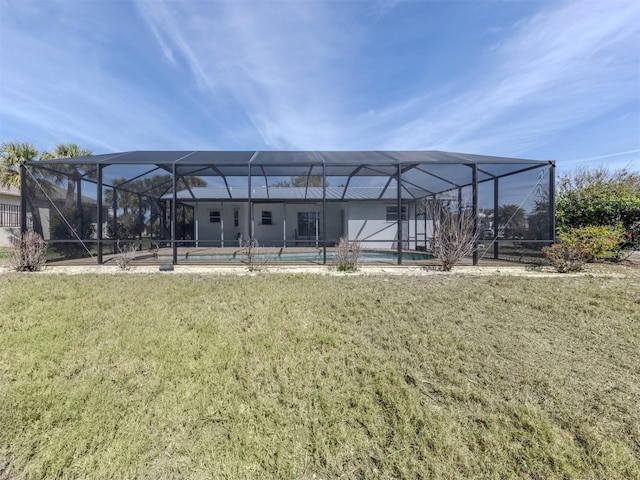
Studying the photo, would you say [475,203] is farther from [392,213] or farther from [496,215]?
[392,213]

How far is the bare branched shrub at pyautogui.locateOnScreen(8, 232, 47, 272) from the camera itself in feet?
22.5

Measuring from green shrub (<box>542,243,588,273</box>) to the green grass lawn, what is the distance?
3.20 metres

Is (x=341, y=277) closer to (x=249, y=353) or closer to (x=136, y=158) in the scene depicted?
(x=249, y=353)

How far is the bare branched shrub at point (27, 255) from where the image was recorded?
686 cm

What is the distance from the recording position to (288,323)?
3.59 meters

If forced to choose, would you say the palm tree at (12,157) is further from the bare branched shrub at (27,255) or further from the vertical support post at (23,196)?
the bare branched shrub at (27,255)

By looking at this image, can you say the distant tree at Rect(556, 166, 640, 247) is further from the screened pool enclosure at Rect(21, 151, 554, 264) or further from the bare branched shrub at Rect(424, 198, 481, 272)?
the bare branched shrub at Rect(424, 198, 481, 272)

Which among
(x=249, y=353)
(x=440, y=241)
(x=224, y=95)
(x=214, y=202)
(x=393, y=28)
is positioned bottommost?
(x=249, y=353)

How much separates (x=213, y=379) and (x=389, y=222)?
14.0 meters

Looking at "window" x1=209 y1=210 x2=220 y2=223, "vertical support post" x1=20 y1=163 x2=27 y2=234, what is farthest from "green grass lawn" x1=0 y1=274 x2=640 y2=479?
"window" x1=209 y1=210 x2=220 y2=223

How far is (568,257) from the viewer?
7156mm

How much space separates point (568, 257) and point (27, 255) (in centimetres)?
1374

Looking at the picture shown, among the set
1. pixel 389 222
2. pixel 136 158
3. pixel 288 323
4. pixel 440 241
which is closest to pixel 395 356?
pixel 288 323

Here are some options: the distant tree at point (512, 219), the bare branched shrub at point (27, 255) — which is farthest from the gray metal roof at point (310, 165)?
the bare branched shrub at point (27, 255)
